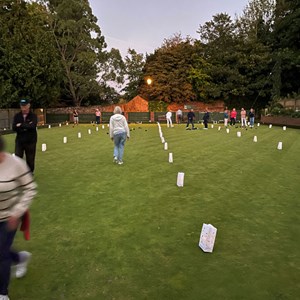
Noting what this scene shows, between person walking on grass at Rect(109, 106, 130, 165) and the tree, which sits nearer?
person walking on grass at Rect(109, 106, 130, 165)

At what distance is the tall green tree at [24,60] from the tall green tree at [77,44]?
19.1 feet

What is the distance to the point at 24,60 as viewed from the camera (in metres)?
35.2

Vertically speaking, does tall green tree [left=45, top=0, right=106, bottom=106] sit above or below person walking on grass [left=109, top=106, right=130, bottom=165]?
above

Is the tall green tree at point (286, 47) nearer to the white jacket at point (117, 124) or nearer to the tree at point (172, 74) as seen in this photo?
the tree at point (172, 74)

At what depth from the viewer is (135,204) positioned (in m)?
6.62

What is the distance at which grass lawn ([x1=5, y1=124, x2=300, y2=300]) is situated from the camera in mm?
3617

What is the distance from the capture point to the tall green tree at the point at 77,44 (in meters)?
47.8

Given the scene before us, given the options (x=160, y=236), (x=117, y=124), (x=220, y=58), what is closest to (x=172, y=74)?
(x=220, y=58)

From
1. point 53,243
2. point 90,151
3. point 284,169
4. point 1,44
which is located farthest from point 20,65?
point 53,243

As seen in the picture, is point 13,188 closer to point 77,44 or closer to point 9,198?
point 9,198

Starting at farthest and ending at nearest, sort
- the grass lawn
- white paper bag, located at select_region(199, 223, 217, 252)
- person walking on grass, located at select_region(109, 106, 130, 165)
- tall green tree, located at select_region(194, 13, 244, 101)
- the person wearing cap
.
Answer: tall green tree, located at select_region(194, 13, 244, 101), person walking on grass, located at select_region(109, 106, 130, 165), the person wearing cap, white paper bag, located at select_region(199, 223, 217, 252), the grass lawn

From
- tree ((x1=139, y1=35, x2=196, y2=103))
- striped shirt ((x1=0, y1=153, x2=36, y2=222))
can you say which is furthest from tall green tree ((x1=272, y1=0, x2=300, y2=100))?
striped shirt ((x1=0, y1=153, x2=36, y2=222))

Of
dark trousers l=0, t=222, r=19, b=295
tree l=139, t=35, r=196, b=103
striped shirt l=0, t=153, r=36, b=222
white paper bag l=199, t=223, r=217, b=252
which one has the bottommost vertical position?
white paper bag l=199, t=223, r=217, b=252

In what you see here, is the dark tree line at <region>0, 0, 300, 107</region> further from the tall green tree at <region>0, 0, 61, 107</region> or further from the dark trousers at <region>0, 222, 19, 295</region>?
the dark trousers at <region>0, 222, 19, 295</region>
